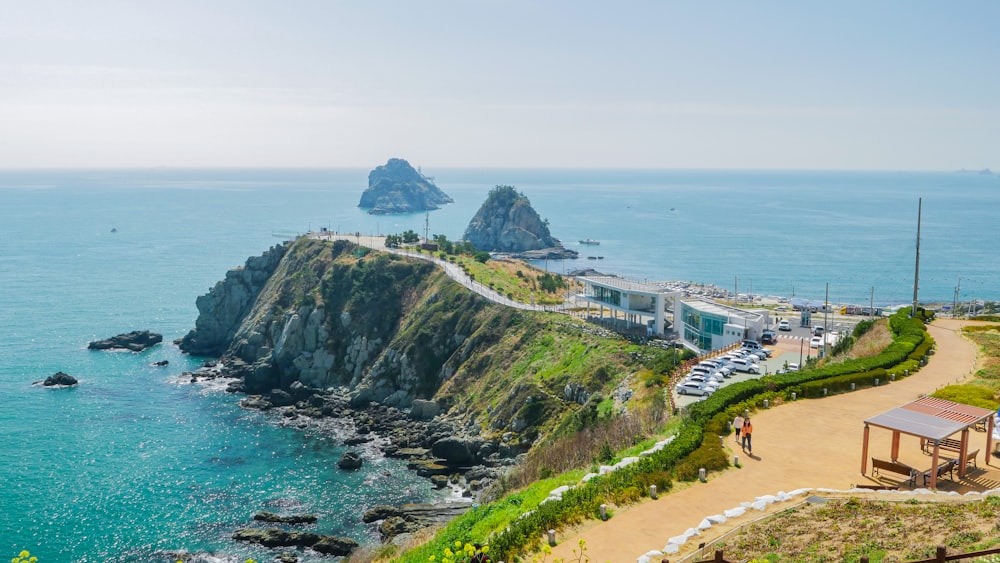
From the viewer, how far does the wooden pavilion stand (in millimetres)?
23859

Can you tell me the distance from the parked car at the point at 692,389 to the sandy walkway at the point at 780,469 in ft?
33.5

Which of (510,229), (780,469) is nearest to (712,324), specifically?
(780,469)

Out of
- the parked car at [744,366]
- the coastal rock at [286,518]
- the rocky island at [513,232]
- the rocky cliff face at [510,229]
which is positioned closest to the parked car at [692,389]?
the parked car at [744,366]

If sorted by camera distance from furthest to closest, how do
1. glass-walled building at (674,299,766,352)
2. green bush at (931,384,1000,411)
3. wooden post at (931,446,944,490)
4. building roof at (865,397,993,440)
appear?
1. glass-walled building at (674,299,766,352)
2. green bush at (931,384,1000,411)
3. building roof at (865,397,993,440)
4. wooden post at (931,446,944,490)

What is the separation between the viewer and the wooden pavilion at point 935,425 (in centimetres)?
2386

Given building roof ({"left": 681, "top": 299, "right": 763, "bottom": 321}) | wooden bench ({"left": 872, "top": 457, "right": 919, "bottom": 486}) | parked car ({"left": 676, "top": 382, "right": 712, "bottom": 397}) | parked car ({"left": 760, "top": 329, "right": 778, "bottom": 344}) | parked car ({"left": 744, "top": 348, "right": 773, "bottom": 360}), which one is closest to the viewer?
wooden bench ({"left": 872, "top": 457, "right": 919, "bottom": 486})

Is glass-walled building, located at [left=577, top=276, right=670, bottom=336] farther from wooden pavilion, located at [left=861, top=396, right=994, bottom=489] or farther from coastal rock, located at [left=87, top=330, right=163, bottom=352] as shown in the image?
coastal rock, located at [left=87, top=330, right=163, bottom=352]

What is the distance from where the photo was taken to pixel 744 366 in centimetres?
5394

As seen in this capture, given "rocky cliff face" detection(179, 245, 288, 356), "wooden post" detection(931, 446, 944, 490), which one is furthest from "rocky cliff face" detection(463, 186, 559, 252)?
"wooden post" detection(931, 446, 944, 490)

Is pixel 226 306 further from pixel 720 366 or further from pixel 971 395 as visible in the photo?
pixel 971 395

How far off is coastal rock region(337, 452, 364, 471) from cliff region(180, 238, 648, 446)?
36.9 ft

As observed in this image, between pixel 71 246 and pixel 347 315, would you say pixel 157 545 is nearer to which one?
pixel 347 315

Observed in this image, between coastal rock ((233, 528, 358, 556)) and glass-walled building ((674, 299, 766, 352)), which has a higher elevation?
glass-walled building ((674, 299, 766, 352))

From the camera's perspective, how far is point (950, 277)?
150500 millimetres
